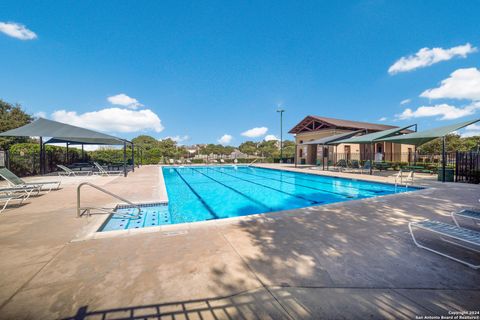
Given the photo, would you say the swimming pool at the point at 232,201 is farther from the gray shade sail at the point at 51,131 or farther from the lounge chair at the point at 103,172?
the lounge chair at the point at 103,172

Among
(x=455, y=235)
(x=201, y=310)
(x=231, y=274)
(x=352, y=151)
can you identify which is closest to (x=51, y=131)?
(x=231, y=274)

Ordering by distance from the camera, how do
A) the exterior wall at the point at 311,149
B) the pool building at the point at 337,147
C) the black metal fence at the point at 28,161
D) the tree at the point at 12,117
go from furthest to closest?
the tree at the point at 12,117 → the exterior wall at the point at 311,149 → the pool building at the point at 337,147 → the black metal fence at the point at 28,161

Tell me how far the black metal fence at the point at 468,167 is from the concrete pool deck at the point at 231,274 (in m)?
9.80

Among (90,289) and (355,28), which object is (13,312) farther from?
(355,28)

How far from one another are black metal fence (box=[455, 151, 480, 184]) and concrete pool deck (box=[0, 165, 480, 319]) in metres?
9.80

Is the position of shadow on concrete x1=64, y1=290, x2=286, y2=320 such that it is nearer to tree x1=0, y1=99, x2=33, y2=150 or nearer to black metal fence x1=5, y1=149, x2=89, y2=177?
black metal fence x1=5, y1=149, x2=89, y2=177

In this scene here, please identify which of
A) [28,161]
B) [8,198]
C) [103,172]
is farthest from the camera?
[103,172]

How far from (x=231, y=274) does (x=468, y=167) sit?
13582 mm

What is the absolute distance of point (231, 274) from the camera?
2291mm

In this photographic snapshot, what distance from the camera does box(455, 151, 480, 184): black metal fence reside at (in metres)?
9.43

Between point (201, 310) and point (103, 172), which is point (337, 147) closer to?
point (103, 172)

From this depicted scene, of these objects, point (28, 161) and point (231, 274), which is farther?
point (28, 161)

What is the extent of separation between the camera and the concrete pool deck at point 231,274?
1.77m

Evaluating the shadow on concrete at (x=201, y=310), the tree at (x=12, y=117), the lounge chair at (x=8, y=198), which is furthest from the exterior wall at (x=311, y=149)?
the tree at (x=12, y=117)
